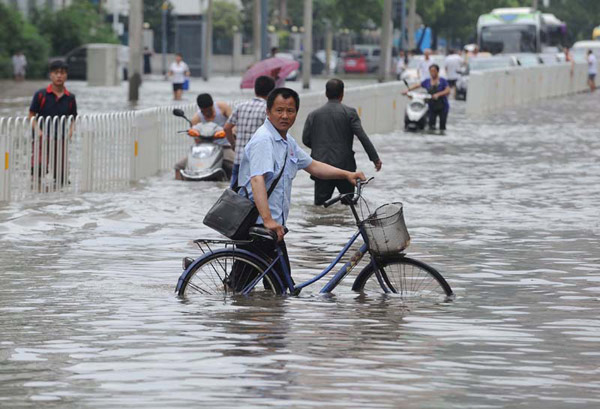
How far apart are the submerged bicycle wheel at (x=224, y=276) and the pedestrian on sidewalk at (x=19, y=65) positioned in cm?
5223

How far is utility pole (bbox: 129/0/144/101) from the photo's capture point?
150 feet

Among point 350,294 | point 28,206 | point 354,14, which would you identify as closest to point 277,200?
point 350,294

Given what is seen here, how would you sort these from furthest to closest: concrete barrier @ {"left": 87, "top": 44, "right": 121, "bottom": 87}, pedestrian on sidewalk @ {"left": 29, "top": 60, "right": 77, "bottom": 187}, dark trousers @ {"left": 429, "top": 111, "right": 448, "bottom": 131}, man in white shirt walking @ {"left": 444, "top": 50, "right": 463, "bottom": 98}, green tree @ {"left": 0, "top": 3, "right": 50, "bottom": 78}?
1. green tree @ {"left": 0, "top": 3, "right": 50, "bottom": 78}
2. concrete barrier @ {"left": 87, "top": 44, "right": 121, "bottom": 87}
3. man in white shirt walking @ {"left": 444, "top": 50, "right": 463, "bottom": 98}
4. dark trousers @ {"left": 429, "top": 111, "right": 448, "bottom": 131}
5. pedestrian on sidewalk @ {"left": 29, "top": 60, "right": 77, "bottom": 187}

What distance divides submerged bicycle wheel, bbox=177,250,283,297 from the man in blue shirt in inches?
5.5

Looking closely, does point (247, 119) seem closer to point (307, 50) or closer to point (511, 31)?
point (307, 50)

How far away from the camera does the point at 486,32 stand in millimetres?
71188

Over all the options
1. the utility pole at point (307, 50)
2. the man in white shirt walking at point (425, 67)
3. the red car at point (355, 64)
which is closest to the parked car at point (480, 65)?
the man in white shirt walking at point (425, 67)

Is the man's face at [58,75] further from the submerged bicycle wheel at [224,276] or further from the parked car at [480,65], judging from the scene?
the parked car at [480,65]

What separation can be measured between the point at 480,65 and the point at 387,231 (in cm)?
4115

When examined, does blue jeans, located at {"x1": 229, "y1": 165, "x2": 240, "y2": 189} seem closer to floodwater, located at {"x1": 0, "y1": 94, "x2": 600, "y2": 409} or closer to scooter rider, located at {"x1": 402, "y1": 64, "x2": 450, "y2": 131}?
floodwater, located at {"x1": 0, "y1": 94, "x2": 600, "y2": 409}

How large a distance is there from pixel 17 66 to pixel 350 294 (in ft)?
173

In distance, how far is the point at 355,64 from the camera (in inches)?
3701

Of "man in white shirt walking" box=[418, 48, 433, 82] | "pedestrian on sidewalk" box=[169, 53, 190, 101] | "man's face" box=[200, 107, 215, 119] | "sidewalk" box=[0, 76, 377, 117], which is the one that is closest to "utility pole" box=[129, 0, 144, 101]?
"sidewalk" box=[0, 76, 377, 117]

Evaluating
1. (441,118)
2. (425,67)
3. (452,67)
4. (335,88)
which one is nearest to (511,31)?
(452,67)
